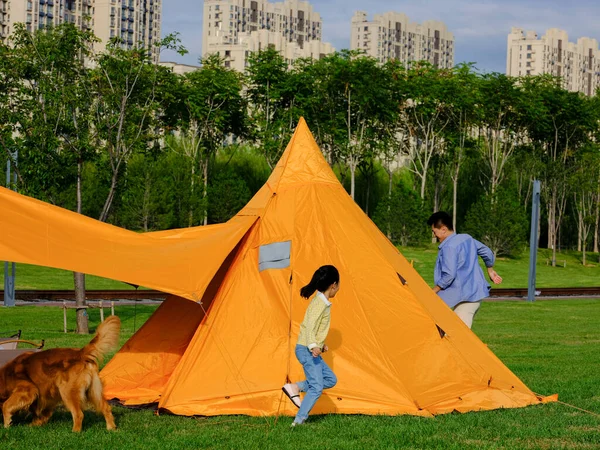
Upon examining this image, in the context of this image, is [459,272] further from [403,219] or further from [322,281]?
Result: [403,219]

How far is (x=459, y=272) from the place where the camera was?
11.7 metres

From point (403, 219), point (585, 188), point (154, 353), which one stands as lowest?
point (154, 353)

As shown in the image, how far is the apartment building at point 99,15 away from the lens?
5487 inches

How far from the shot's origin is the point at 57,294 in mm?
31250

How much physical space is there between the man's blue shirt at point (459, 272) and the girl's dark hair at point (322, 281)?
2.49m

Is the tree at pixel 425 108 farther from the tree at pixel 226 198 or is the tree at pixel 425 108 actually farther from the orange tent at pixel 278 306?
the orange tent at pixel 278 306

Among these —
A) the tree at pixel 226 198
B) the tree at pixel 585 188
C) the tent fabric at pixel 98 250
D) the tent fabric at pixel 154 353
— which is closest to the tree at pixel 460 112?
the tree at pixel 585 188

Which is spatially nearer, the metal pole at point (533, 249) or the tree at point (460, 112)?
the metal pole at point (533, 249)

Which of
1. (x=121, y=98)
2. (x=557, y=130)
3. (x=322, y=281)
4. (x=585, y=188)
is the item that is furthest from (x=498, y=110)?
(x=322, y=281)

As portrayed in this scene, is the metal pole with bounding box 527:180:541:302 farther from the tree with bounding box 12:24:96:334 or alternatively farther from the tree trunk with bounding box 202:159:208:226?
the tree trunk with bounding box 202:159:208:226

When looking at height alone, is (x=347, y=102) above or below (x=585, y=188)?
above

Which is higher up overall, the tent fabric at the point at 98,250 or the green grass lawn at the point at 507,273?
the tent fabric at the point at 98,250

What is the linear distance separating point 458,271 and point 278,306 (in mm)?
2339

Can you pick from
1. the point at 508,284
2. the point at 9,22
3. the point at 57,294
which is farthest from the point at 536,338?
the point at 9,22
